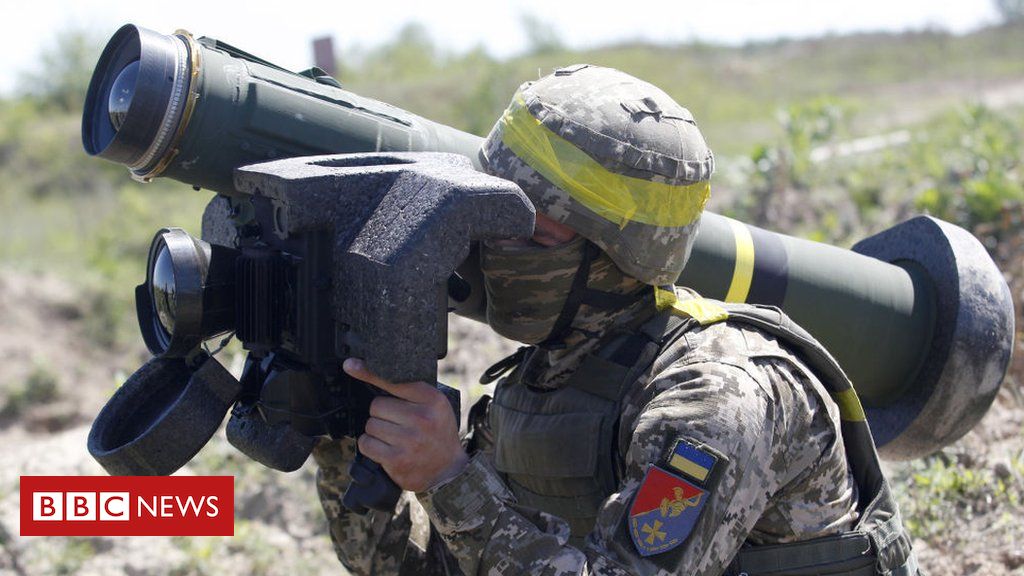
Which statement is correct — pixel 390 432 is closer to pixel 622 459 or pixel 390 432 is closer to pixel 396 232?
pixel 396 232

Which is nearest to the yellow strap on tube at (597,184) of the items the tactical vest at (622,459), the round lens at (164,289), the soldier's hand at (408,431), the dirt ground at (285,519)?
→ the tactical vest at (622,459)

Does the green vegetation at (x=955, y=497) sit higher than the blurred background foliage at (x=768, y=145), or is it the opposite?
the green vegetation at (x=955, y=497)

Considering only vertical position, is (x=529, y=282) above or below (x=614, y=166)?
below

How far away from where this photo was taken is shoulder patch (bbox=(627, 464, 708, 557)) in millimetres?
1938

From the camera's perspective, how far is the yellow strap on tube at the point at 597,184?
2.29 meters

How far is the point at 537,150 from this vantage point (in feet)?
7.67

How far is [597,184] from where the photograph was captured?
90.0 inches

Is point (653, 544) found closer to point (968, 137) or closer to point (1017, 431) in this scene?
point (1017, 431)

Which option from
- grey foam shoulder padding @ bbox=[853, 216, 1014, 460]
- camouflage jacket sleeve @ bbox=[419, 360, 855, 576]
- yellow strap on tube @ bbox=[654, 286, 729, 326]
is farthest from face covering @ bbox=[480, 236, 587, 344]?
grey foam shoulder padding @ bbox=[853, 216, 1014, 460]

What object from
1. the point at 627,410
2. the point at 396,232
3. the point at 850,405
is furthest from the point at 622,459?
the point at 396,232

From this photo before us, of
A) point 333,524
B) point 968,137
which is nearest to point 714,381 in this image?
point 333,524

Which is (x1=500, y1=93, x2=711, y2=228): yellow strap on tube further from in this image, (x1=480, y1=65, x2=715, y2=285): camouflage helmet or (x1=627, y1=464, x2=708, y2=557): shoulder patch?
(x1=627, y1=464, x2=708, y2=557): shoulder patch

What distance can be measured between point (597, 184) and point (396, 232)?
60 cm

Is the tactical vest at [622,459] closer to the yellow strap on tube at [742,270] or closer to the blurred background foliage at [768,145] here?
the yellow strap on tube at [742,270]
